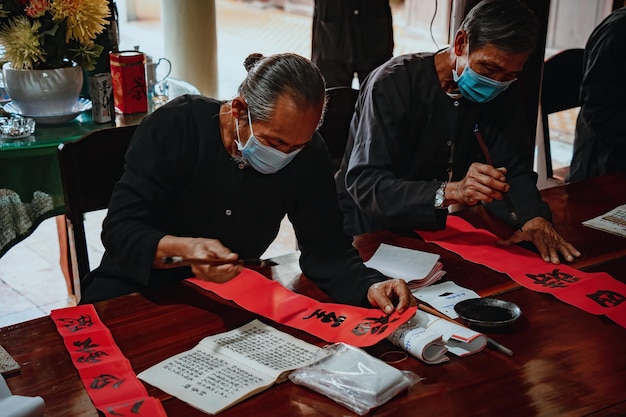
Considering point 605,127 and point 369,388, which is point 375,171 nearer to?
point 369,388

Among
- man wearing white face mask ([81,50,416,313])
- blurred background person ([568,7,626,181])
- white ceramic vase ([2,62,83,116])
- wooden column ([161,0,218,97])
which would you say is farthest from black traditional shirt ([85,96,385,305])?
wooden column ([161,0,218,97])

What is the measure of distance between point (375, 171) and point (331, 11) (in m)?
2.38

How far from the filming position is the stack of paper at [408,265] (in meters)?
1.96

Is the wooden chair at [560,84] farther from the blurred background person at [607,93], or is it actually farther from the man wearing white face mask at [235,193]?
the man wearing white face mask at [235,193]

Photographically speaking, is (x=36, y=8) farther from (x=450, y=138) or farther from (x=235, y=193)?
(x=450, y=138)

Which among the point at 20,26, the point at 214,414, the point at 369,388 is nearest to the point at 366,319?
the point at 369,388

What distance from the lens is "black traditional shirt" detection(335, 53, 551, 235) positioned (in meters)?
2.32

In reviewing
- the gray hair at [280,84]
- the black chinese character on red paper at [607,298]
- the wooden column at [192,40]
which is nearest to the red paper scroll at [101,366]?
the gray hair at [280,84]

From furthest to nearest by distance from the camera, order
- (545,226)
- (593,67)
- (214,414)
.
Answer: (593,67) < (545,226) < (214,414)

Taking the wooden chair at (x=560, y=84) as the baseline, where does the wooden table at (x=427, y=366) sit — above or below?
below

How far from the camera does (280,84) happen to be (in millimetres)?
1774

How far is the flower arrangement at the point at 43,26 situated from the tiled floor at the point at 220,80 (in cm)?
108

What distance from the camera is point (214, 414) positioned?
4.61 ft

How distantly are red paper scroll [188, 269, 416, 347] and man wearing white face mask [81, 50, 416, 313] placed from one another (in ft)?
0.20
